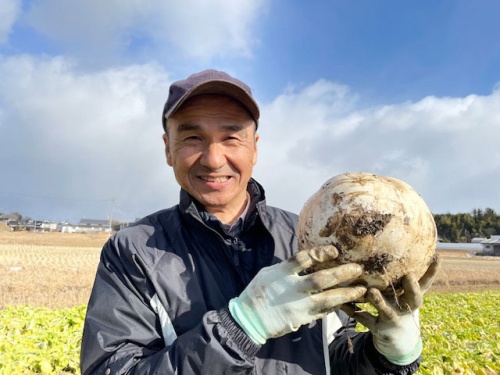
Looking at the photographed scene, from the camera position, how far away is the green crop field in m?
4.05

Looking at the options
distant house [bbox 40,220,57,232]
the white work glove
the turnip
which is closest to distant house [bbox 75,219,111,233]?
distant house [bbox 40,220,57,232]

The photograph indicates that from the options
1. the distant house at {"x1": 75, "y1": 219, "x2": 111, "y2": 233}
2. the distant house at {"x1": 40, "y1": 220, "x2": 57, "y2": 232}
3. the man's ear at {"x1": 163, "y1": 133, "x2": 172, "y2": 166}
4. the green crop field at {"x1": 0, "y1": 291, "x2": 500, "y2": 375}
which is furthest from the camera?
the distant house at {"x1": 75, "y1": 219, "x2": 111, "y2": 233}

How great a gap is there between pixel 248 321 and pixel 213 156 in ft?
2.61

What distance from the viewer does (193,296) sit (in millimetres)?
1870

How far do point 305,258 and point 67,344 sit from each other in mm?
4167

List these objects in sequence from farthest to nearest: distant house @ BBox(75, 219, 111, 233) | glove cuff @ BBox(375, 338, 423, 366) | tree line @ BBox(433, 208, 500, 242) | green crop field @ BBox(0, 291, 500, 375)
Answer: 1. distant house @ BBox(75, 219, 111, 233)
2. tree line @ BBox(433, 208, 500, 242)
3. green crop field @ BBox(0, 291, 500, 375)
4. glove cuff @ BBox(375, 338, 423, 366)

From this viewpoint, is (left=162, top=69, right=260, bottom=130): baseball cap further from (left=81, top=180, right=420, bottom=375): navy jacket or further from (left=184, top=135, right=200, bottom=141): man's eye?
(left=81, top=180, right=420, bottom=375): navy jacket

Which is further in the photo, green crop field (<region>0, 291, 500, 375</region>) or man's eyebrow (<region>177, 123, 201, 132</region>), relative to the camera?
green crop field (<region>0, 291, 500, 375</region>)

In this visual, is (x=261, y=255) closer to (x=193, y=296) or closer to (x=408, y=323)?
(x=193, y=296)

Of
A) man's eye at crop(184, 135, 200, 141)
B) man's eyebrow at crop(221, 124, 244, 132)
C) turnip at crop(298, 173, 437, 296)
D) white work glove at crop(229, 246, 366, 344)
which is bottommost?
white work glove at crop(229, 246, 366, 344)

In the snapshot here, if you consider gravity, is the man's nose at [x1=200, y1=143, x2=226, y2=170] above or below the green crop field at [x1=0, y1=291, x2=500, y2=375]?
above

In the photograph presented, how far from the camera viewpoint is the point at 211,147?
6.75ft

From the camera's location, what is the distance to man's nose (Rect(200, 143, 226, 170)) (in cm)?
203

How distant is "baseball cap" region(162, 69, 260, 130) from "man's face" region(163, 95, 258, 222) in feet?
0.15
